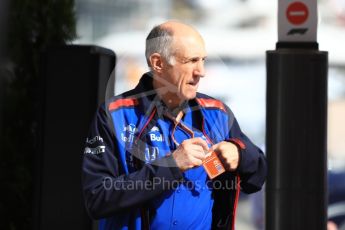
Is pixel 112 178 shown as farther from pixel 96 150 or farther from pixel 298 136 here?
pixel 298 136

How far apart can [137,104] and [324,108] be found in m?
1.23

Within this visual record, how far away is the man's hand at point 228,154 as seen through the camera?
280cm

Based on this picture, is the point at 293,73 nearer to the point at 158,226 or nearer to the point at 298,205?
the point at 298,205

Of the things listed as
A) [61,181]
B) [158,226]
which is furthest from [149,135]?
[61,181]

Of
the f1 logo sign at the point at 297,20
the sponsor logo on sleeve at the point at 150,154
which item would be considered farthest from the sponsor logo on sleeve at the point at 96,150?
the f1 logo sign at the point at 297,20

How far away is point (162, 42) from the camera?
9.40ft

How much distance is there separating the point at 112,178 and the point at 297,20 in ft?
4.93

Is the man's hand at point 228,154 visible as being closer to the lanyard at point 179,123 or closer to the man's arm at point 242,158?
the man's arm at point 242,158

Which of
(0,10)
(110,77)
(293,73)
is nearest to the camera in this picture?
(293,73)

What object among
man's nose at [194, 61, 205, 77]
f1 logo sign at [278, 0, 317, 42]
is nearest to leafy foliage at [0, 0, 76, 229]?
f1 logo sign at [278, 0, 317, 42]

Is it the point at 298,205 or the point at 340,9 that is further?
the point at 340,9

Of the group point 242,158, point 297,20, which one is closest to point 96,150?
point 242,158

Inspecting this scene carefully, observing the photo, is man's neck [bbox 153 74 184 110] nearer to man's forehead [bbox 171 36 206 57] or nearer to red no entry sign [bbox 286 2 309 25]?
man's forehead [bbox 171 36 206 57]

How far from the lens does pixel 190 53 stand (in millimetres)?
2824
